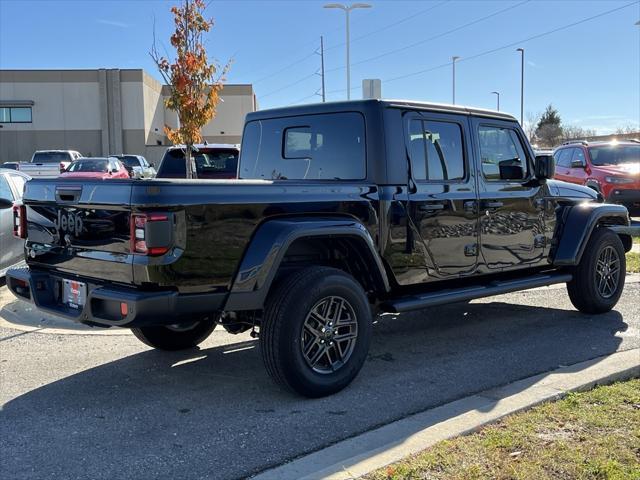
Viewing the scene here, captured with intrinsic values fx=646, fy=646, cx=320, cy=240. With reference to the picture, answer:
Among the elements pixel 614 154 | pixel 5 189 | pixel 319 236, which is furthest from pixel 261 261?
pixel 614 154

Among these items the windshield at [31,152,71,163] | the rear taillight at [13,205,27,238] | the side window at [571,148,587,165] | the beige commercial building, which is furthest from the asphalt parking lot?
the beige commercial building

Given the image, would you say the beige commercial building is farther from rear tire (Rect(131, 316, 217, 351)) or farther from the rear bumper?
the rear bumper

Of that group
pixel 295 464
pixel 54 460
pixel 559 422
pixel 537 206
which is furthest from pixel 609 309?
pixel 54 460

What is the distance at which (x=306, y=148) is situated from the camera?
212 inches

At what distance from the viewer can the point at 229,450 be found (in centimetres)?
357

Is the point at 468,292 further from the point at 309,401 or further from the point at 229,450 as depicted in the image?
the point at 229,450

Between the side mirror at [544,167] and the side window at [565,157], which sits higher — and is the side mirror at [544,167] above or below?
below

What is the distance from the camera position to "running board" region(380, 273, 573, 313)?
16.1 ft

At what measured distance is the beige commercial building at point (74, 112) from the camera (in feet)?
145

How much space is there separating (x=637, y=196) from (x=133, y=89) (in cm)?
3778

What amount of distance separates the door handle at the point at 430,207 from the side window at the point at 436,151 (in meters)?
0.22

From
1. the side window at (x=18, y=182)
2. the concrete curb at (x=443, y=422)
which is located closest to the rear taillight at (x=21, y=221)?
the concrete curb at (x=443, y=422)

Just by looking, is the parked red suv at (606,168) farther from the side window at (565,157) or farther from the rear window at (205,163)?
the rear window at (205,163)

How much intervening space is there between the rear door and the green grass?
1.56 metres
